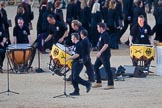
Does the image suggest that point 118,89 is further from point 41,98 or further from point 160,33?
point 160,33

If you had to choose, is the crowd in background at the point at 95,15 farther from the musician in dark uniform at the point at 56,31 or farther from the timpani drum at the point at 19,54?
the timpani drum at the point at 19,54

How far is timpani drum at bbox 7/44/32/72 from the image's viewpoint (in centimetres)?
2309

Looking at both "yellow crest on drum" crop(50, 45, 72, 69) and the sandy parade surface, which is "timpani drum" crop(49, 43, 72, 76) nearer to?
"yellow crest on drum" crop(50, 45, 72, 69)

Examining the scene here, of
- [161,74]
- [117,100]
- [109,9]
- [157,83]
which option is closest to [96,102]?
[117,100]

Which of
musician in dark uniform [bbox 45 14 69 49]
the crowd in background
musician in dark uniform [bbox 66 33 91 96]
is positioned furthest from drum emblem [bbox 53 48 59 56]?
the crowd in background

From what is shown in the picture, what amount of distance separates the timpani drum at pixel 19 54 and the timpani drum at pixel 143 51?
3.09 m

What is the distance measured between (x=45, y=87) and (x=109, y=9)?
29.3ft

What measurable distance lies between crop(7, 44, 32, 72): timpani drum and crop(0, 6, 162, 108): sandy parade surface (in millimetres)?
410

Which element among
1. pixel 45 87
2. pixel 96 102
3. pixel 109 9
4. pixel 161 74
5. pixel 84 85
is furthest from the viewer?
pixel 109 9

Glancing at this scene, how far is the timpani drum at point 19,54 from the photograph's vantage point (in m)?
23.1

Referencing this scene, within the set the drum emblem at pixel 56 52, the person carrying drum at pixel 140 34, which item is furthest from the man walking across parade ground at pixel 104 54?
the person carrying drum at pixel 140 34

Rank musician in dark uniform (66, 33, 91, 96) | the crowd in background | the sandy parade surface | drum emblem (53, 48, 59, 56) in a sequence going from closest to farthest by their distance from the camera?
the sandy parade surface, musician in dark uniform (66, 33, 91, 96), drum emblem (53, 48, 59, 56), the crowd in background

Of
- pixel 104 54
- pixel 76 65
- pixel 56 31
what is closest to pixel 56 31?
pixel 56 31

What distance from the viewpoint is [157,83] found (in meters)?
21.1
